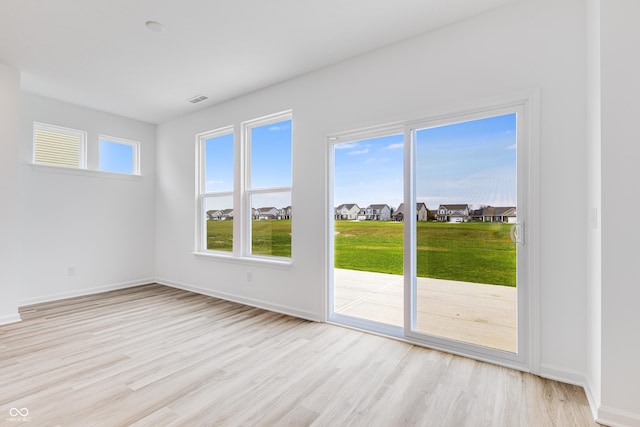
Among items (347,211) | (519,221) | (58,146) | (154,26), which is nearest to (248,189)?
(347,211)

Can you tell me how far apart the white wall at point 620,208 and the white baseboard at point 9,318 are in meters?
5.47

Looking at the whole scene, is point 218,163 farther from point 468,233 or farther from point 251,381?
point 468,233

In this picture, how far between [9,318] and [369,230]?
168 inches

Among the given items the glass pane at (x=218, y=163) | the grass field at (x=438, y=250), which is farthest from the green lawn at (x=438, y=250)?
the glass pane at (x=218, y=163)

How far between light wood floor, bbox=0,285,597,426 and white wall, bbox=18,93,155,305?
1.24 meters

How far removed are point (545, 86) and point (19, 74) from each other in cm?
544

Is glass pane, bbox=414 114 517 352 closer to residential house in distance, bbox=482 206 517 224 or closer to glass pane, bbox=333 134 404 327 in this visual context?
residential house in distance, bbox=482 206 517 224

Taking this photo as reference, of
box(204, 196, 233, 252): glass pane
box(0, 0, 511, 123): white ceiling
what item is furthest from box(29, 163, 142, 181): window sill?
box(204, 196, 233, 252): glass pane

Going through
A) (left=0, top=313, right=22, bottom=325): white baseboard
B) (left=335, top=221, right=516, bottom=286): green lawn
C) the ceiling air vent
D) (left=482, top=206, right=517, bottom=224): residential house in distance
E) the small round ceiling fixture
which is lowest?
(left=0, top=313, right=22, bottom=325): white baseboard

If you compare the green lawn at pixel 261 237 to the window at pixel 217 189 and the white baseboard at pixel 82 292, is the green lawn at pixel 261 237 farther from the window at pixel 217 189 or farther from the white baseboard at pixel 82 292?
the white baseboard at pixel 82 292

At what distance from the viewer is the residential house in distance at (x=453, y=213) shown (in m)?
2.66

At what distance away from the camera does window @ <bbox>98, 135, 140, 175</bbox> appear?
16.2 feet

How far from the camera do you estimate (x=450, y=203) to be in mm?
2729

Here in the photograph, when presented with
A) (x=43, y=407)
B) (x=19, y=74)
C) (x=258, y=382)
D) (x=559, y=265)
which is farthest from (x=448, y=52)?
(x=19, y=74)
